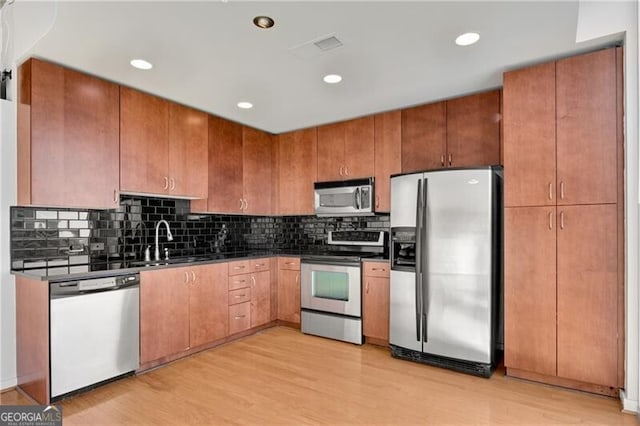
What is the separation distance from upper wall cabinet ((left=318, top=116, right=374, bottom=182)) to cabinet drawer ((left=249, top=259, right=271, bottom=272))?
1196 millimetres

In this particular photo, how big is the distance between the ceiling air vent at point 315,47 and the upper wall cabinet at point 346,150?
5.38 feet

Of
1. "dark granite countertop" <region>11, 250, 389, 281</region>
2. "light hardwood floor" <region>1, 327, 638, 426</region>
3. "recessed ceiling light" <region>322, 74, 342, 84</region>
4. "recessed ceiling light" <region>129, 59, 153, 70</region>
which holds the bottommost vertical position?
"light hardwood floor" <region>1, 327, 638, 426</region>

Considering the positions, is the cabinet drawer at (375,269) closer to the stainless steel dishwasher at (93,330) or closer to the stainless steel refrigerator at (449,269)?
the stainless steel refrigerator at (449,269)

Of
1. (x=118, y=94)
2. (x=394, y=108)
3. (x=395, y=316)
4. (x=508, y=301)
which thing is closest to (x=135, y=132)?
(x=118, y=94)

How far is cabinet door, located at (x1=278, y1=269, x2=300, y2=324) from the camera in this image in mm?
4262

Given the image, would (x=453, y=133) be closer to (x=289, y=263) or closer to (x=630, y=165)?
(x=630, y=165)

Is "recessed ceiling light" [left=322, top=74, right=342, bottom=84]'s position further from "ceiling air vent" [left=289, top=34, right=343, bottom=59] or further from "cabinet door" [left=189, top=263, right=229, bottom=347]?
"cabinet door" [left=189, top=263, right=229, bottom=347]

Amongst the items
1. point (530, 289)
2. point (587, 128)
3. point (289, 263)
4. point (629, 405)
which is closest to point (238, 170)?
point (289, 263)

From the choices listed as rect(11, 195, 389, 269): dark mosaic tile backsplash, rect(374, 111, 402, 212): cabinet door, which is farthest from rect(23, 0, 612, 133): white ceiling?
rect(11, 195, 389, 269): dark mosaic tile backsplash

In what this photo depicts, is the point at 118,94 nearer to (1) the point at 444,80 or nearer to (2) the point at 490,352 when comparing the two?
(1) the point at 444,80

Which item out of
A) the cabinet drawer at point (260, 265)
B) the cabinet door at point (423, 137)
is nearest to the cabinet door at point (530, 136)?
the cabinet door at point (423, 137)

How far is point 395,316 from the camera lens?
3350mm

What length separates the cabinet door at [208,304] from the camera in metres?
→ 3.40

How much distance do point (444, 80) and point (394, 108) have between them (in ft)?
2.67
